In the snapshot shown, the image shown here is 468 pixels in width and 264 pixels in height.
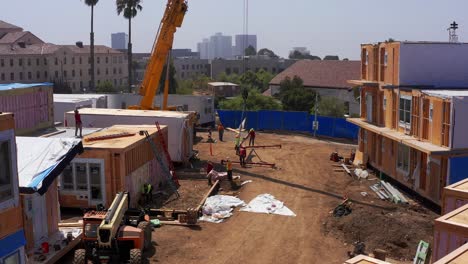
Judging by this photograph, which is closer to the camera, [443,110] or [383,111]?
[443,110]

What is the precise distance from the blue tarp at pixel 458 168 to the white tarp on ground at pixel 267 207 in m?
7.00

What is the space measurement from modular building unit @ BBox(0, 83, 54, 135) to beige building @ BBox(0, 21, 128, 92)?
55659 millimetres

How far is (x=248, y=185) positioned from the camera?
1099 inches

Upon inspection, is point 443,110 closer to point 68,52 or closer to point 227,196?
point 227,196

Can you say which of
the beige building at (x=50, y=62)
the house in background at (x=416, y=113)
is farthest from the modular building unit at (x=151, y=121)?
the beige building at (x=50, y=62)

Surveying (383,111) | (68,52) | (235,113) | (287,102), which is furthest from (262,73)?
(383,111)

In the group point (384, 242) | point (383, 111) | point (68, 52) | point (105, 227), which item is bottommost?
point (384, 242)

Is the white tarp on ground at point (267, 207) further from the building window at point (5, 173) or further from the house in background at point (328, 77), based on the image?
the house in background at point (328, 77)

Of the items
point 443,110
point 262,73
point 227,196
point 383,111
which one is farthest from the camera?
point 262,73

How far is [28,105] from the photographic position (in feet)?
82.3

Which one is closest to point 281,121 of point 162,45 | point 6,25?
point 162,45

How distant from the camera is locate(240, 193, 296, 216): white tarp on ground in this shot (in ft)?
77.2

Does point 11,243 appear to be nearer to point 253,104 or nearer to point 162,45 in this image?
point 162,45

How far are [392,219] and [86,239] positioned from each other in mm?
11424
